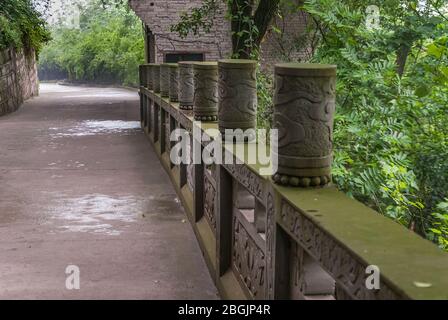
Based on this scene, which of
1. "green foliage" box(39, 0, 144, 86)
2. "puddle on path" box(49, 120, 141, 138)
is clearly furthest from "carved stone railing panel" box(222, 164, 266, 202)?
"green foliage" box(39, 0, 144, 86)

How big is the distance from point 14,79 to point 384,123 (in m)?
15.7

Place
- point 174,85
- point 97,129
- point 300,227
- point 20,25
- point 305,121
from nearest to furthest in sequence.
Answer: point 300,227 → point 305,121 → point 174,85 → point 97,129 → point 20,25

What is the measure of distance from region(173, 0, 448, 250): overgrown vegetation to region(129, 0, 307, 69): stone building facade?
31.5 ft

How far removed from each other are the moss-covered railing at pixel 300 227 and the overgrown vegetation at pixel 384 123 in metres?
1.72

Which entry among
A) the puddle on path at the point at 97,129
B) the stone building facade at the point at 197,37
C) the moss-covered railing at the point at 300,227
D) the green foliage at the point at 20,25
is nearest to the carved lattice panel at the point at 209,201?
the moss-covered railing at the point at 300,227

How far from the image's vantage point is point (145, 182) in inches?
303

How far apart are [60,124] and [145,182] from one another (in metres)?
7.51

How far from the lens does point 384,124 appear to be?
6258 millimetres

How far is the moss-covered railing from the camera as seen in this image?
1822mm

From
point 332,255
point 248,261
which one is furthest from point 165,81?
point 332,255

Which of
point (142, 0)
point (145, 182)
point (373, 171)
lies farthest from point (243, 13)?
point (142, 0)

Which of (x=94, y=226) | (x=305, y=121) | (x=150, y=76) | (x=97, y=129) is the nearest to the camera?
(x=305, y=121)

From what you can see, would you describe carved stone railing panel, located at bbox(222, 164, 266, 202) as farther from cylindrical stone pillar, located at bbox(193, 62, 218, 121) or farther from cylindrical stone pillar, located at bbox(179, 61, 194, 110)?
cylindrical stone pillar, located at bbox(179, 61, 194, 110)

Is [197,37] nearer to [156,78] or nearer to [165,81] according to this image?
[156,78]
